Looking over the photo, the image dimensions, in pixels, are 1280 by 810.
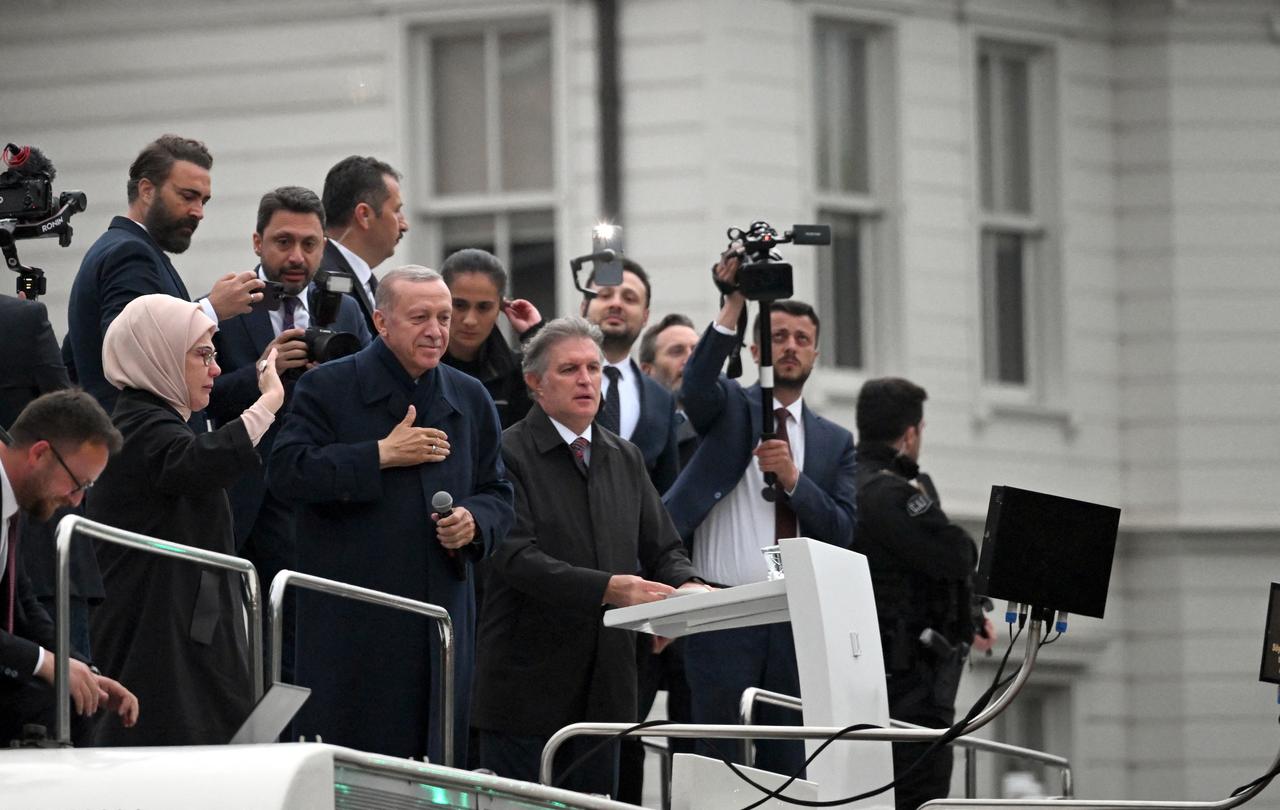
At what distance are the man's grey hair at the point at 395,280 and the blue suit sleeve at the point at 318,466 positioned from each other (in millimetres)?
412

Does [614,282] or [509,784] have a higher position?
[614,282]

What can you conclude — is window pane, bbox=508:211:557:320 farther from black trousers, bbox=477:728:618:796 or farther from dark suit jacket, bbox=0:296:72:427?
dark suit jacket, bbox=0:296:72:427

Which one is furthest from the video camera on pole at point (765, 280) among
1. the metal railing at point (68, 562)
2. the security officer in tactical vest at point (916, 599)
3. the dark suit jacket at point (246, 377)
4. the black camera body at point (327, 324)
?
the metal railing at point (68, 562)

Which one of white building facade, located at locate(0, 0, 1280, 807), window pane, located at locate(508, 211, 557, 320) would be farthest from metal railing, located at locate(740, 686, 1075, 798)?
window pane, located at locate(508, 211, 557, 320)

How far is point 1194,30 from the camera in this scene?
19.0 m

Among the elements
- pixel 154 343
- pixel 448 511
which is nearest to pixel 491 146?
pixel 448 511

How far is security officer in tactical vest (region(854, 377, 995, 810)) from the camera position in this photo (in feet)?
33.1

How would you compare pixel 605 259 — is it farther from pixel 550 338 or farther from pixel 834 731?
pixel 834 731

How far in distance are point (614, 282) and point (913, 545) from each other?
1620 millimetres

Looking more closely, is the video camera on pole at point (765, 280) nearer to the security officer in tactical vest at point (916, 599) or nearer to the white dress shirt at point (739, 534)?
the white dress shirt at point (739, 534)

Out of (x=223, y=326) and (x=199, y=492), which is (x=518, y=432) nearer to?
(x=223, y=326)

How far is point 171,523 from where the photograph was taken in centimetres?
742

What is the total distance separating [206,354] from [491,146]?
10.2 metres

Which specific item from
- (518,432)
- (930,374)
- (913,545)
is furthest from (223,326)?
(930,374)
